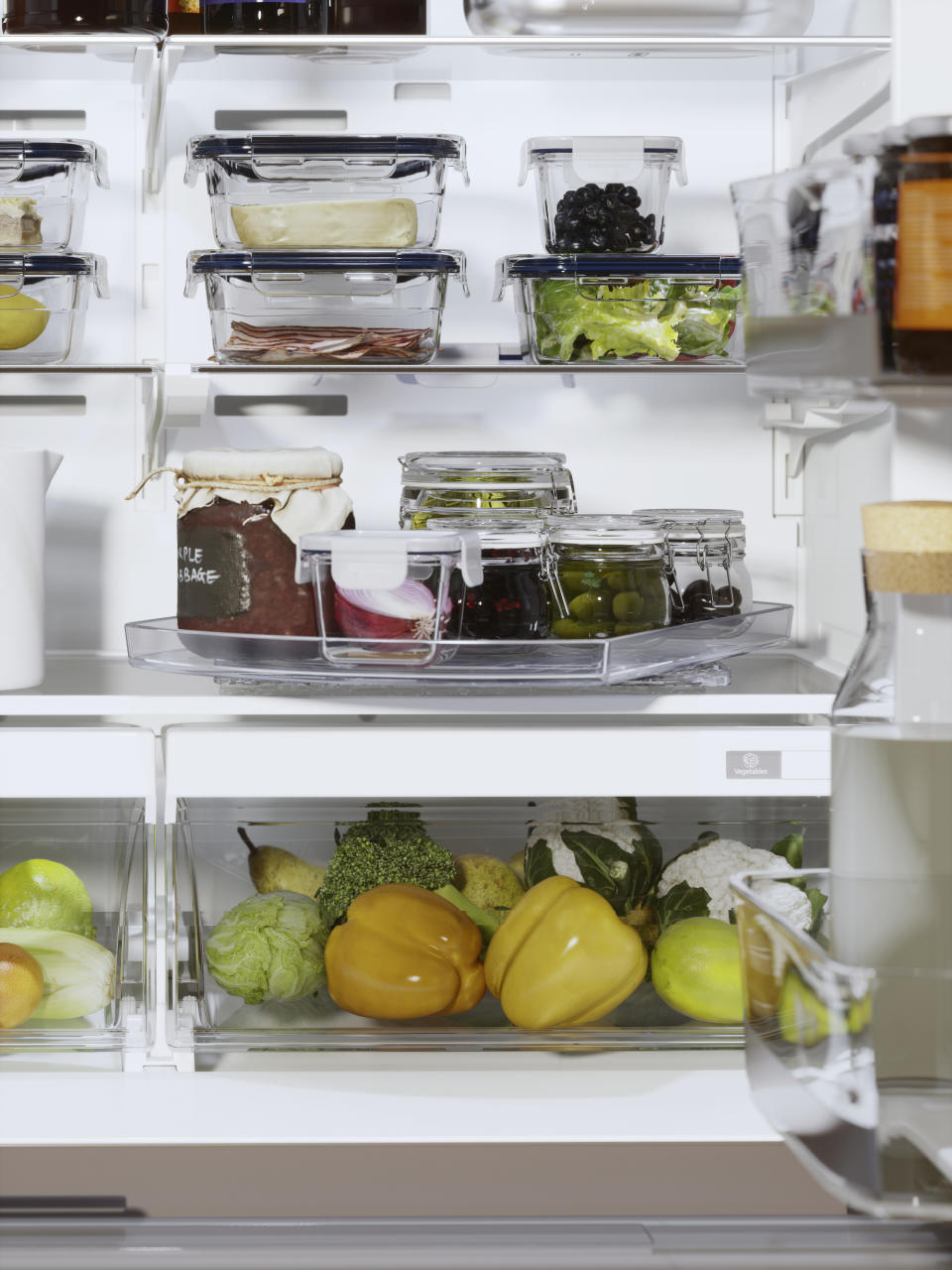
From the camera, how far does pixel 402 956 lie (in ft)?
3.76

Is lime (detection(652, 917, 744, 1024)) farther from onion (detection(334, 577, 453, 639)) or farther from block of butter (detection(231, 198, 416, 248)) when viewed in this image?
block of butter (detection(231, 198, 416, 248))

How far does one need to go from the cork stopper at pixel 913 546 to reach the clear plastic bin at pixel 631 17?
83cm

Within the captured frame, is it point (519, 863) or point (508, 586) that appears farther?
point (519, 863)

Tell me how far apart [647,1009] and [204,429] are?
79 cm

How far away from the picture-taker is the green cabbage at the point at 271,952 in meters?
1.18

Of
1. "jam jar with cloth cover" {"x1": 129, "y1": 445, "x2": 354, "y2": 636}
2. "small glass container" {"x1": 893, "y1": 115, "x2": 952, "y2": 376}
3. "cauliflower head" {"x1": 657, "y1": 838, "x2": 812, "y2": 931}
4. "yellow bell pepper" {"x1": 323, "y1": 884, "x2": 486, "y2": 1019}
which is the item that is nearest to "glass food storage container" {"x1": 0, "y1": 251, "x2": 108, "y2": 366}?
"jam jar with cloth cover" {"x1": 129, "y1": 445, "x2": 354, "y2": 636}

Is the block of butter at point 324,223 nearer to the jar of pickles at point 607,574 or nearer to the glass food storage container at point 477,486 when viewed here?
the glass food storage container at point 477,486

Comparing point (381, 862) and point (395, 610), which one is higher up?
point (395, 610)

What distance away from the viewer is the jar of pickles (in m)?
1.14

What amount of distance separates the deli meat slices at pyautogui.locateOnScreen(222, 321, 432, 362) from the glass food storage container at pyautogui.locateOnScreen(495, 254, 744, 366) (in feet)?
0.35

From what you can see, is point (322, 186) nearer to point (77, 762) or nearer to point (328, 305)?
point (328, 305)

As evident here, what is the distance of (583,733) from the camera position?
1.17 metres

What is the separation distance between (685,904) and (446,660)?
0.32 meters

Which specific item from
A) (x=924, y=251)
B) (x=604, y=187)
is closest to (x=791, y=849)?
(x=604, y=187)
